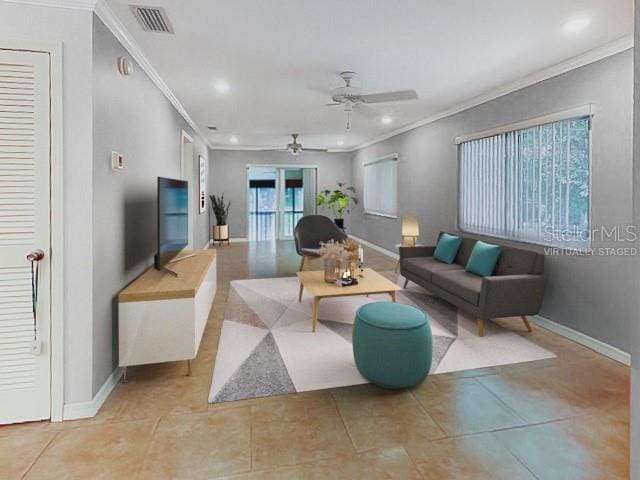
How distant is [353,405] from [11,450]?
1.86 meters

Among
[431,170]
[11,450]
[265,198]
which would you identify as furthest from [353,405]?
[265,198]

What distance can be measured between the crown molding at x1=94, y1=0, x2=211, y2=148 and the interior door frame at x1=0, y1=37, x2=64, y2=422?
421 mm

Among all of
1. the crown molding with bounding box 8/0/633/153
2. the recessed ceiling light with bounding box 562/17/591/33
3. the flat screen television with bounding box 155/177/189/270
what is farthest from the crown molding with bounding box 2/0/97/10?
the recessed ceiling light with bounding box 562/17/591/33

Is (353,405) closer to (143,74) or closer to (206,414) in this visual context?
(206,414)

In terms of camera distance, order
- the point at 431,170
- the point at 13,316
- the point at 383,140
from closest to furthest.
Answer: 1. the point at 13,316
2. the point at 431,170
3. the point at 383,140

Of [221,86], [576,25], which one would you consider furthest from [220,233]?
[576,25]

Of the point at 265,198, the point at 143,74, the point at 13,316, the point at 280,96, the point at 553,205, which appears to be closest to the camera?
the point at 13,316

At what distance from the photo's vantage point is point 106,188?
2428 millimetres

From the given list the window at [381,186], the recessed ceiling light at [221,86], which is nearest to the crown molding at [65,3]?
the recessed ceiling light at [221,86]

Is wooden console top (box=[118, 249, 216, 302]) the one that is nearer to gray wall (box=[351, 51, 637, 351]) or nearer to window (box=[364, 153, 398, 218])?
gray wall (box=[351, 51, 637, 351])

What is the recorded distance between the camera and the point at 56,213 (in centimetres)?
213

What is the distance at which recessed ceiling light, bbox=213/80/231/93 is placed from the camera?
13.4ft

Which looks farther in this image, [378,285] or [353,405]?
[378,285]

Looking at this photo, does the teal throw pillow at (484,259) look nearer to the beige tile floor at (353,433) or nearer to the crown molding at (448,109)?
the beige tile floor at (353,433)
